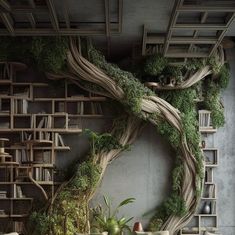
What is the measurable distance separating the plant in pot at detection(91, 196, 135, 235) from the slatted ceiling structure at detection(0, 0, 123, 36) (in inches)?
128

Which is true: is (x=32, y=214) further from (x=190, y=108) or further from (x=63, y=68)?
(x=190, y=108)

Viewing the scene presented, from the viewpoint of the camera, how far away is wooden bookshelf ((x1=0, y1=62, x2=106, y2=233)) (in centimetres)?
1095

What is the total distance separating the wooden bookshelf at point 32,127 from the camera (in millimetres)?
10945

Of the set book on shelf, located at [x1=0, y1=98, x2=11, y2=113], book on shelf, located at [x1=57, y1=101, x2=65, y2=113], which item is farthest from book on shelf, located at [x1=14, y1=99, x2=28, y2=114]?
book on shelf, located at [x1=57, y1=101, x2=65, y2=113]

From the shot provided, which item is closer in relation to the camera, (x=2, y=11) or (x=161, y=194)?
(x=2, y=11)

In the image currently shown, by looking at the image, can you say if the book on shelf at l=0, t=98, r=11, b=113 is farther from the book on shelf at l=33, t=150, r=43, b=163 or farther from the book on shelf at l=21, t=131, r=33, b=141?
the book on shelf at l=33, t=150, r=43, b=163

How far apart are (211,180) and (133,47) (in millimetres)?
2923

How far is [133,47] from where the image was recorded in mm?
11477

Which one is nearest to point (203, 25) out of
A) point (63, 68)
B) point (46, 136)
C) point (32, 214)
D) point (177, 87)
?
point (177, 87)

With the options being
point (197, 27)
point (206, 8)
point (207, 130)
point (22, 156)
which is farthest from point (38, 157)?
point (206, 8)

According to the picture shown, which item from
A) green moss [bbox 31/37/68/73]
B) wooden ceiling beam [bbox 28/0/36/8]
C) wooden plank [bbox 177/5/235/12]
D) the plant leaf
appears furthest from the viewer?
the plant leaf

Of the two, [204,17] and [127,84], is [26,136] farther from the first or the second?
[204,17]

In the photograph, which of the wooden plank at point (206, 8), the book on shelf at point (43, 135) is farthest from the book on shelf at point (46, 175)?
the wooden plank at point (206, 8)

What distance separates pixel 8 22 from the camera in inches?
370
